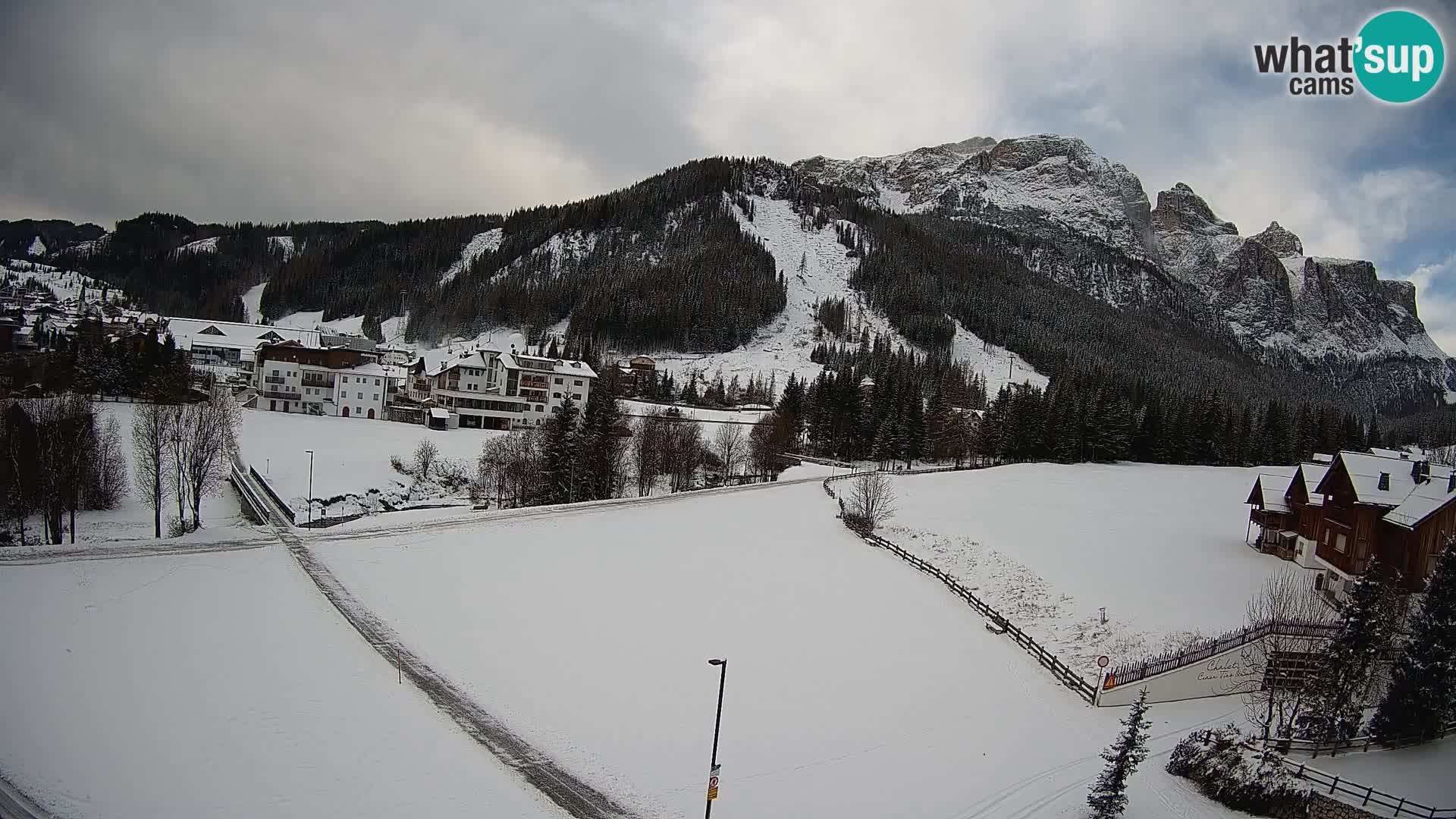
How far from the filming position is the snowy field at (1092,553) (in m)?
29.4

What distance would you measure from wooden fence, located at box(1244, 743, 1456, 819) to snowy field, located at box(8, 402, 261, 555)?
40555 millimetres

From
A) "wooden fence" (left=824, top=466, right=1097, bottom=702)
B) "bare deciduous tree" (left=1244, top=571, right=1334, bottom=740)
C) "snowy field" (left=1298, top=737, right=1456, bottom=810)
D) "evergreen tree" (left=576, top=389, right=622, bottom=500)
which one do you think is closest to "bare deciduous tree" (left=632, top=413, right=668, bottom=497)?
"evergreen tree" (left=576, top=389, right=622, bottom=500)

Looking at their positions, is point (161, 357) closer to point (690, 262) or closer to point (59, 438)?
point (59, 438)

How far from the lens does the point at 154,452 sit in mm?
36375

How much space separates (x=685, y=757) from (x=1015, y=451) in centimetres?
7390

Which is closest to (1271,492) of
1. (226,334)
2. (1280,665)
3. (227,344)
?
(1280,665)

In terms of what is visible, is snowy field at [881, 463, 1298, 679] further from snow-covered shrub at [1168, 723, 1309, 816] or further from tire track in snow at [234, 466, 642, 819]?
tire track in snow at [234, 466, 642, 819]

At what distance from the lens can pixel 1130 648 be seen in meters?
27.2

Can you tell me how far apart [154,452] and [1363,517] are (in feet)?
195

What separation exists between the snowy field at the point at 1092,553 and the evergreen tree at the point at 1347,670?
6.25m

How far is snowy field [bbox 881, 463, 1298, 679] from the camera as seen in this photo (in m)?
29.4

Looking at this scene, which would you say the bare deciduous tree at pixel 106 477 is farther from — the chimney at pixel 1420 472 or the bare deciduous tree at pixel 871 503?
the chimney at pixel 1420 472

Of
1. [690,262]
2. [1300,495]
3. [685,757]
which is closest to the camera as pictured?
[685,757]

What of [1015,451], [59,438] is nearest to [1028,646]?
[59,438]
